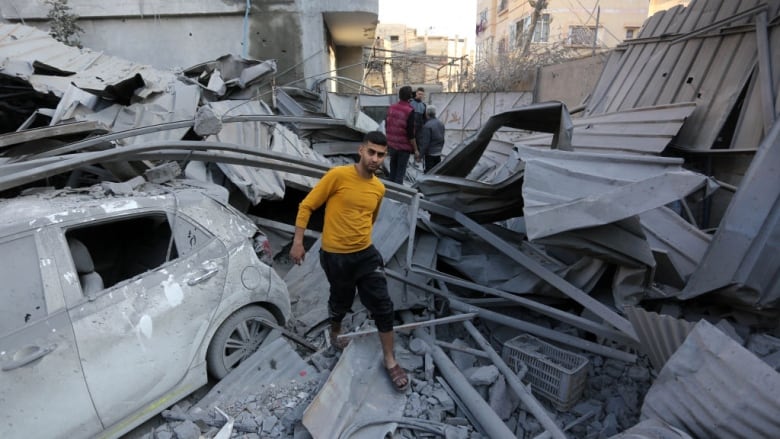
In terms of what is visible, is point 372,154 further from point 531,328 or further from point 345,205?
point 531,328

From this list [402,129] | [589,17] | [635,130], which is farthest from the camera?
[589,17]

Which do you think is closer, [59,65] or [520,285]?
[520,285]

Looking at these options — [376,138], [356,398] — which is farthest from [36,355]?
[376,138]

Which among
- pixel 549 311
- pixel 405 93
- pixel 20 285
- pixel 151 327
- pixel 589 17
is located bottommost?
pixel 549 311

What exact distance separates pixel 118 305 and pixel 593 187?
3295 millimetres

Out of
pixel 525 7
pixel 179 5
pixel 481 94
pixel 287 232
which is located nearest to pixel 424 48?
pixel 525 7

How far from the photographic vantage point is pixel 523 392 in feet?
9.95

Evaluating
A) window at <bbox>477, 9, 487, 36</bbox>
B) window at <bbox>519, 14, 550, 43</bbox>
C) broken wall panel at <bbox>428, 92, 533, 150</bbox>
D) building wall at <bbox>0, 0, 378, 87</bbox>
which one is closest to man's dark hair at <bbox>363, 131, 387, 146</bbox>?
building wall at <bbox>0, 0, 378, 87</bbox>

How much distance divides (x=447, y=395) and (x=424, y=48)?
137 ft

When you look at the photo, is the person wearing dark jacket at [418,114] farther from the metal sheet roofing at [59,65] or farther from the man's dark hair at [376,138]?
the man's dark hair at [376,138]

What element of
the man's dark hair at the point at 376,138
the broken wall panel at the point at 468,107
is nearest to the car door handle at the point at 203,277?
the man's dark hair at the point at 376,138

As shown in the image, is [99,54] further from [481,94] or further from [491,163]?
[481,94]

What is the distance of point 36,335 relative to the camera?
7.95 ft

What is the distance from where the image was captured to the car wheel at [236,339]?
3.30 m
